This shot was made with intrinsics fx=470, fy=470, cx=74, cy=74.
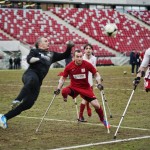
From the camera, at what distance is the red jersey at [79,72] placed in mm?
12305

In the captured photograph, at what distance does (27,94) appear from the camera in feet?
36.9

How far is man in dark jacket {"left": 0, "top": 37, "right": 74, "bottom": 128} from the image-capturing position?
11141 mm

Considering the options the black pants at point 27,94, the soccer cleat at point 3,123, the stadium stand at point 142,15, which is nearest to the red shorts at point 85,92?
the black pants at point 27,94

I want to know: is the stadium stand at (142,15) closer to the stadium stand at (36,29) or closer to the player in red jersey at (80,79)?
the stadium stand at (36,29)

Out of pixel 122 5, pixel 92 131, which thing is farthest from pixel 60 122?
pixel 122 5

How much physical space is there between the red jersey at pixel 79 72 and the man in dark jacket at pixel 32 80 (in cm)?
75

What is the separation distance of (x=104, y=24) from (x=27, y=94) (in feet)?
187

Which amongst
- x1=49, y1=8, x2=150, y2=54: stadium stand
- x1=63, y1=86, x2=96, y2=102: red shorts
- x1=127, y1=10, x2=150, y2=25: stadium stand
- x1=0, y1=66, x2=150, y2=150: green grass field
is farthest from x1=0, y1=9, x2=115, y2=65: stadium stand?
x1=63, y1=86, x2=96, y2=102: red shorts

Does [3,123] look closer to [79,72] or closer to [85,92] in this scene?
[85,92]

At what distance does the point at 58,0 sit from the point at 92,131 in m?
56.5

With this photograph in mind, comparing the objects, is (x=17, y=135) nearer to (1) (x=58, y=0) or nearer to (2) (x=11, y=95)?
(2) (x=11, y=95)

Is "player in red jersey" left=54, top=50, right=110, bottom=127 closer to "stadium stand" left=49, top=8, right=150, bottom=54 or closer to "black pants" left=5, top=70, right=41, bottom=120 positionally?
"black pants" left=5, top=70, right=41, bottom=120

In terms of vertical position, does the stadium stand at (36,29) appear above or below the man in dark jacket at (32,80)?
below

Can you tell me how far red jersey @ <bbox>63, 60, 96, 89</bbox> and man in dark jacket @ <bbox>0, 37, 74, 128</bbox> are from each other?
2.44 ft
